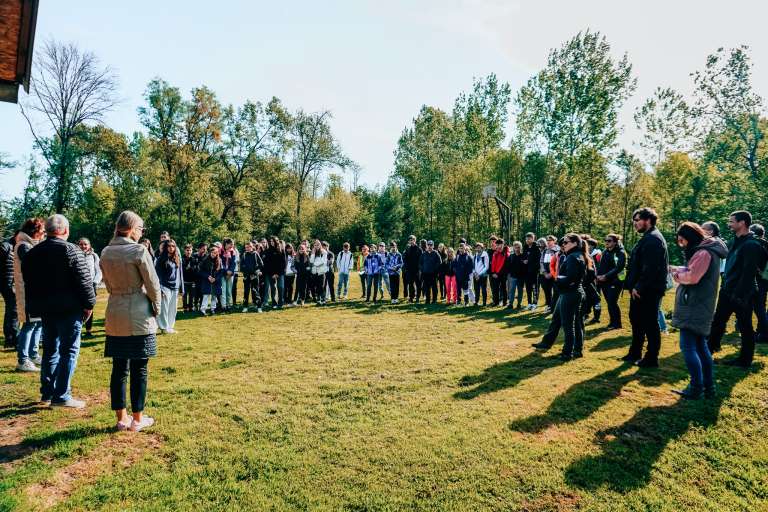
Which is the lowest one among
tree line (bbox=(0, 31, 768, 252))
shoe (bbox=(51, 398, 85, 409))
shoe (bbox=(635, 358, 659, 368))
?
shoe (bbox=(51, 398, 85, 409))

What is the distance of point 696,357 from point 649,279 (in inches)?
54.2

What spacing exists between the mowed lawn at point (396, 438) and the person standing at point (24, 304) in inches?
11.2

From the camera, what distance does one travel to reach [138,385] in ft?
14.3

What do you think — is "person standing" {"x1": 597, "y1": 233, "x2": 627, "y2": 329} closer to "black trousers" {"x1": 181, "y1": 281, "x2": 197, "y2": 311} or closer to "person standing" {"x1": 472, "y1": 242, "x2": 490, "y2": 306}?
"person standing" {"x1": 472, "y1": 242, "x2": 490, "y2": 306}

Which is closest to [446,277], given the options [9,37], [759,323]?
[759,323]

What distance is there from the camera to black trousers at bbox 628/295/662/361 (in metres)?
6.09

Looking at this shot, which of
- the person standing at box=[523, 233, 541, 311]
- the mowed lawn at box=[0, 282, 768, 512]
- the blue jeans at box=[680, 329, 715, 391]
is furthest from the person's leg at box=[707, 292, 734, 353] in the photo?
the person standing at box=[523, 233, 541, 311]

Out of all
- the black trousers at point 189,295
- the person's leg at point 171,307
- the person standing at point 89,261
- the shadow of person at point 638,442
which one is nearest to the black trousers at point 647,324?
the shadow of person at point 638,442

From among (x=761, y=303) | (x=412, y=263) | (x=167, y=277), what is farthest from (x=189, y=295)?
(x=761, y=303)

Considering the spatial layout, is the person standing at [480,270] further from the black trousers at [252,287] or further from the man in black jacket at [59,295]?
the man in black jacket at [59,295]

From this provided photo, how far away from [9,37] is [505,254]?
12103 millimetres

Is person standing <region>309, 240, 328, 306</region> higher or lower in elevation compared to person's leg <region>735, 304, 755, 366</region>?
A: higher

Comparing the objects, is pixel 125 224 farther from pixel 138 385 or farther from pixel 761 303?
pixel 761 303

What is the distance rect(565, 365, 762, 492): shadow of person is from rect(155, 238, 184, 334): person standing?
8913mm
